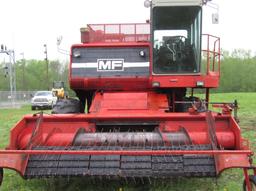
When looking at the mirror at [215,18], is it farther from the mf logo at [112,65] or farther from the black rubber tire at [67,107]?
the black rubber tire at [67,107]

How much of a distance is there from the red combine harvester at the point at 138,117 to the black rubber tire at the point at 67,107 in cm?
2

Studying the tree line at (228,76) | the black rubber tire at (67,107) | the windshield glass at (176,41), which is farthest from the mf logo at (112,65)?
the tree line at (228,76)

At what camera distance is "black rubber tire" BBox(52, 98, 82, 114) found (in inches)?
331

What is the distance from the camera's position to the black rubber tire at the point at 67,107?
840cm

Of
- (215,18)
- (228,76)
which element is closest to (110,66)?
(215,18)

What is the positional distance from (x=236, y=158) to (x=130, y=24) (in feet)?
15.9

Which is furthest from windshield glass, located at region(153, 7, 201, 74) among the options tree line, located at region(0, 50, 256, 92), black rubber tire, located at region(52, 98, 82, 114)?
tree line, located at region(0, 50, 256, 92)

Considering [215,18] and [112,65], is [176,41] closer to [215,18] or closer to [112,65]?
[215,18]

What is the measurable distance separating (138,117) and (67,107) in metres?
2.35

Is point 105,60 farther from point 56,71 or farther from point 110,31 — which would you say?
point 56,71

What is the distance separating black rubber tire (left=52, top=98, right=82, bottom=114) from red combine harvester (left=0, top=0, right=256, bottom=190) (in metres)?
0.02

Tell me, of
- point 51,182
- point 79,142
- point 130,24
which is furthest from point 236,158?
point 130,24

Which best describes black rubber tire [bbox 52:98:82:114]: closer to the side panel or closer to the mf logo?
the side panel

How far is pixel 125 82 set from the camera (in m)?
8.26
